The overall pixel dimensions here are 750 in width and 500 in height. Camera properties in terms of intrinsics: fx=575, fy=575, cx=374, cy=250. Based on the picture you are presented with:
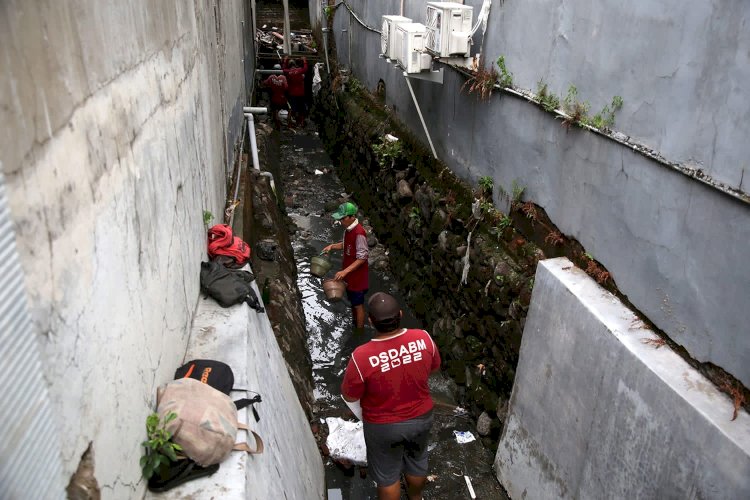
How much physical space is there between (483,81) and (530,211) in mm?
1539

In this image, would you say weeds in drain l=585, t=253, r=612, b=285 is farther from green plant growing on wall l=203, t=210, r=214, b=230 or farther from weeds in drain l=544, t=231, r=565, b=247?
green plant growing on wall l=203, t=210, r=214, b=230

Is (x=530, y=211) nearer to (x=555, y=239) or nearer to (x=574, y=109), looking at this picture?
(x=555, y=239)

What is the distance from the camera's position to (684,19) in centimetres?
324

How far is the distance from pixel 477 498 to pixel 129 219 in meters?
3.81

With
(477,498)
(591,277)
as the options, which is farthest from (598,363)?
(477,498)

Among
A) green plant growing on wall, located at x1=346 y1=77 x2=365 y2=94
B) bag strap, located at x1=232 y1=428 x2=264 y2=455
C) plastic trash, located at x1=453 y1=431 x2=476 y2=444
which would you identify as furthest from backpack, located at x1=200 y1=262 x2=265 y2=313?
green plant growing on wall, located at x1=346 y1=77 x2=365 y2=94

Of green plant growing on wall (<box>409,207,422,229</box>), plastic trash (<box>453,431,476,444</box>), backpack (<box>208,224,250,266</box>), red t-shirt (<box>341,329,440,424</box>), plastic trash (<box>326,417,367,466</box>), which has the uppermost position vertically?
backpack (<box>208,224,250,266</box>)

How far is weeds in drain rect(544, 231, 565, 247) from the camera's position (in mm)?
4672

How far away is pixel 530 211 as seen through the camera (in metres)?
5.10

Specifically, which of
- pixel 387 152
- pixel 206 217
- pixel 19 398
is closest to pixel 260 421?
pixel 206 217

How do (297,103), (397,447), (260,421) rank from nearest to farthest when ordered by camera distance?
(260,421)
(397,447)
(297,103)

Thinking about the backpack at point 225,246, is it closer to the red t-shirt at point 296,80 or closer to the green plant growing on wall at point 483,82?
the green plant growing on wall at point 483,82

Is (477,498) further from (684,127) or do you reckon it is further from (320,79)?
(320,79)

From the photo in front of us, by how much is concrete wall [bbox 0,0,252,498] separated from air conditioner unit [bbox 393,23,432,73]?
3330 mm
